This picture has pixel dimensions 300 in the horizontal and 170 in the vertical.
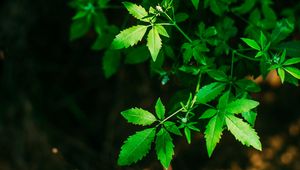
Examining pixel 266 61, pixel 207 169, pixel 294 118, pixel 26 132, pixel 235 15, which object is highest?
pixel 26 132

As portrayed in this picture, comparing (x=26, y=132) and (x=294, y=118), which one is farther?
(x=294, y=118)

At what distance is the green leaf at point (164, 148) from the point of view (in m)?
1.47

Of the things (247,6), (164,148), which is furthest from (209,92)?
(247,6)

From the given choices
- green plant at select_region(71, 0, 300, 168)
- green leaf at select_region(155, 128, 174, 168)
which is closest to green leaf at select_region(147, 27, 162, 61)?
green plant at select_region(71, 0, 300, 168)

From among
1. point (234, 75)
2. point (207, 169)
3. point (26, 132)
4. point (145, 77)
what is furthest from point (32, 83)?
point (234, 75)

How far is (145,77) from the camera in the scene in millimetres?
3303

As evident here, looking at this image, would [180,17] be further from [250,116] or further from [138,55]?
[250,116]

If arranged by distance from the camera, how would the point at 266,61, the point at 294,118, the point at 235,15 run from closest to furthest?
the point at 266,61 < the point at 235,15 < the point at 294,118

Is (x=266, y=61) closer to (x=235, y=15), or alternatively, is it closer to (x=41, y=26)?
(x=235, y=15)

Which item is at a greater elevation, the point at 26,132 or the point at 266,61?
the point at 26,132

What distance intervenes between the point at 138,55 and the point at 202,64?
0.34 metres

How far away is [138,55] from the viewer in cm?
185

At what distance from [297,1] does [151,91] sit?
4.74ft

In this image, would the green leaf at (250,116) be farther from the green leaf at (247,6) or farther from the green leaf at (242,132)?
the green leaf at (247,6)
